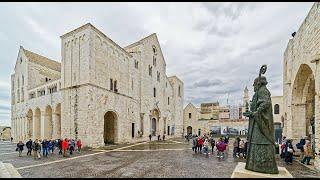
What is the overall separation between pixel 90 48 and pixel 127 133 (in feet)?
35.8

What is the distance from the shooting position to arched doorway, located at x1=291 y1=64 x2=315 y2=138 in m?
15.4

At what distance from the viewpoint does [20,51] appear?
35.2 m

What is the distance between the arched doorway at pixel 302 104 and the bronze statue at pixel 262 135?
11.5 m

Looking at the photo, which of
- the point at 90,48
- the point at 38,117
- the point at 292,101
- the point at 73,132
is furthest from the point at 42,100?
the point at 292,101

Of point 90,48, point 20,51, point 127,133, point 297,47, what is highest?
point 20,51

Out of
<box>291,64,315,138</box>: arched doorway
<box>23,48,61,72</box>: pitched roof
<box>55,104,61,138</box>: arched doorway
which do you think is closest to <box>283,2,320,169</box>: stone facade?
<box>291,64,315,138</box>: arched doorway

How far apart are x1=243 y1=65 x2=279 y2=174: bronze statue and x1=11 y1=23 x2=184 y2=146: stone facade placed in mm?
16964

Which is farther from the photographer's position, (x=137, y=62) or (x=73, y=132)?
(x=137, y=62)

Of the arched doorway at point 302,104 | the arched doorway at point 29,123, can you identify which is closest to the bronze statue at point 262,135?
the arched doorway at point 302,104

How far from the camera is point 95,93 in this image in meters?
21.0

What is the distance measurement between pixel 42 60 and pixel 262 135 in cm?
3754

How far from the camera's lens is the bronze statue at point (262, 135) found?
5.27 meters

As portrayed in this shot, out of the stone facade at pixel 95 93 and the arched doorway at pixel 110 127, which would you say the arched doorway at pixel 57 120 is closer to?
the stone facade at pixel 95 93

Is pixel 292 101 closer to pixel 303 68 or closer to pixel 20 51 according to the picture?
pixel 303 68
